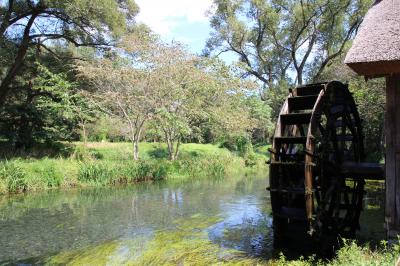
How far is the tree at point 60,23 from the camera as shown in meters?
16.5

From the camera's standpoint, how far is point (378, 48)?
17.0ft

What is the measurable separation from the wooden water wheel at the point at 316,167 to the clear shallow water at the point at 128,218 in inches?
41.3

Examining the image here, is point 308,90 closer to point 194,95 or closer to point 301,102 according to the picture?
point 301,102

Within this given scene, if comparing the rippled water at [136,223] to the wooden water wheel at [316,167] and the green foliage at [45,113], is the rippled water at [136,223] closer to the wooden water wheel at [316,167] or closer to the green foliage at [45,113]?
the wooden water wheel at [316,167]

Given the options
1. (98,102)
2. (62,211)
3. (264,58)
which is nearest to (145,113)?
(98,102)

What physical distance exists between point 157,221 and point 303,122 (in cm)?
501

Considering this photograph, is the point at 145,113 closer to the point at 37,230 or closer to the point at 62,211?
the point at 62,211

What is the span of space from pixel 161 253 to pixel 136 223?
9.47ft

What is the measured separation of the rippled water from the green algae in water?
0.02 m

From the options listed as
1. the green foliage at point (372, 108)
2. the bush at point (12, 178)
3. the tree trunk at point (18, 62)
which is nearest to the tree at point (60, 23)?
the tree trunk at point (18, 62)

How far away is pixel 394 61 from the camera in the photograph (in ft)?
16.3

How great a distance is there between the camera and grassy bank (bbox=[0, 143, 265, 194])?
14.6 m

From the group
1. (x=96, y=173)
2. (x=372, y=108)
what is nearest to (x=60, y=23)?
(x=96, y=173)

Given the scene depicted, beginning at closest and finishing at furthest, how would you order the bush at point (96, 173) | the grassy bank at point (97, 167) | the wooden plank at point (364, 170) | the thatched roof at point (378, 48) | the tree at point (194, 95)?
the thatched roof at point (378, 48) < the wooden plank at point (364, 170) < the grassy bank at point (97, 167) < the bush at point (96, 173) < the tree at point (194, 95)
